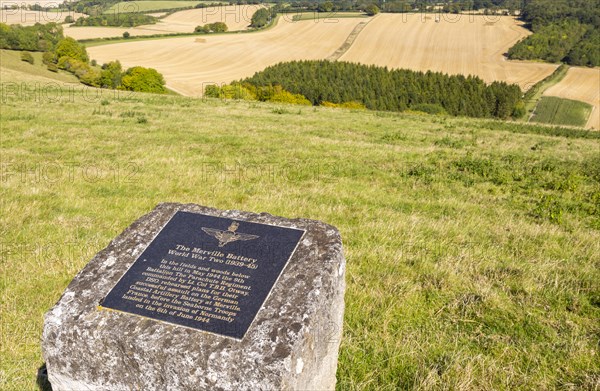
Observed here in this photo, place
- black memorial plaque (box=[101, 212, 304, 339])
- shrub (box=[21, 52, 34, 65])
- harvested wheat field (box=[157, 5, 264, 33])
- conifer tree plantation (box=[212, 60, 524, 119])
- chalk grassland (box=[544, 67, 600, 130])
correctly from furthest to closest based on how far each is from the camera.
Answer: harvested wheat field (box=[157, 5, 264, 33]), conifer tree plantation (box=[212, 60, 524, 119]), chalk grassland (box=[544, 67, 600, 130]), shrub (box=[21, 52, 34, 65]), black memorial plaque (box=[101, 212, 304, 339])

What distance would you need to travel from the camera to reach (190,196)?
11523mm

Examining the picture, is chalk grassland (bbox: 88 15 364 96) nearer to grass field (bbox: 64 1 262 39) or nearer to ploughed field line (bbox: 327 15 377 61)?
ploughed field line (bbox: 327 15 377 61)

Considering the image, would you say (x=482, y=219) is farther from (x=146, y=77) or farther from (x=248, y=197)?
(x=146, y=77)

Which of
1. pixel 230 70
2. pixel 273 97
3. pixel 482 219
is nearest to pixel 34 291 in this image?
pixel 482 219

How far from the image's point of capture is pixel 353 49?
10894cm

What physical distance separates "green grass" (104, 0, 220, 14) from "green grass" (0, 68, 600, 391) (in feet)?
392

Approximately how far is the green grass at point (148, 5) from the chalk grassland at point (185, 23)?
8652mm

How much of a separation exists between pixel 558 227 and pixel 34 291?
11.0 meters

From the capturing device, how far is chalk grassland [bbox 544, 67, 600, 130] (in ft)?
268

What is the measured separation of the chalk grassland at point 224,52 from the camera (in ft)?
278

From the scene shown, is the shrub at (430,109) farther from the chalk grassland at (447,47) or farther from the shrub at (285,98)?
the shrub at (285,98)

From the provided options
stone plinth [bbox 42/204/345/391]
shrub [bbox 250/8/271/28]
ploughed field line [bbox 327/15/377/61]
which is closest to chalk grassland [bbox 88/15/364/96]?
ploughed field line [bbox 327/15/377/61]

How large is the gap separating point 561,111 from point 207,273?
300 feet

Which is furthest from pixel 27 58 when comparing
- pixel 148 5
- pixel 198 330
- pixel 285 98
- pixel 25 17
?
pixel 198 330
